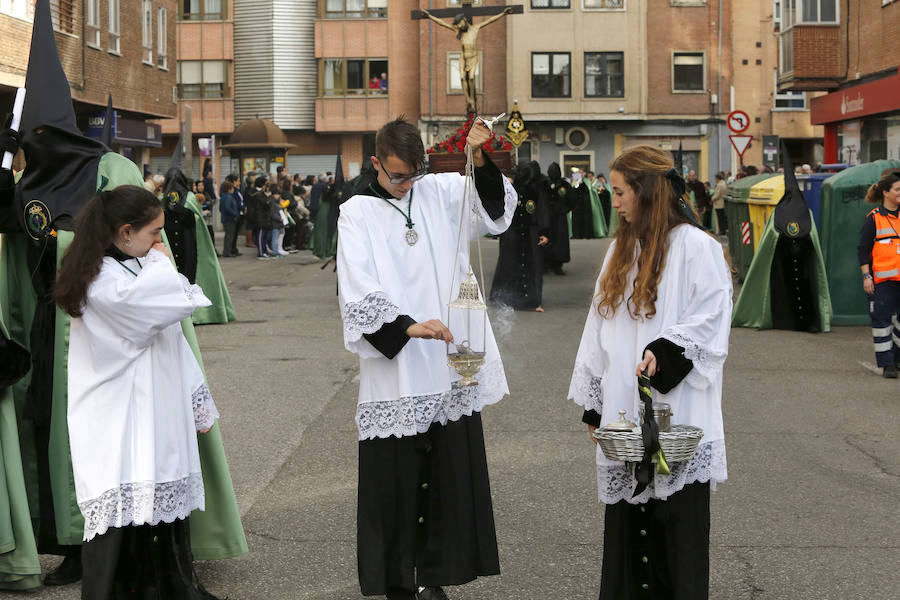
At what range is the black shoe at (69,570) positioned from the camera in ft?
18.4

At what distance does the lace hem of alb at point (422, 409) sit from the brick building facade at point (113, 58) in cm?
2111

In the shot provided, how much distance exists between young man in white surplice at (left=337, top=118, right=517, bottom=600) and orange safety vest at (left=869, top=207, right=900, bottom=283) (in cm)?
689

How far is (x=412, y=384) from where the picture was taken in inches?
195

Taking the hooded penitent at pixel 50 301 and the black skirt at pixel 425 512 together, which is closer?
the black skirt at pixel 425 512

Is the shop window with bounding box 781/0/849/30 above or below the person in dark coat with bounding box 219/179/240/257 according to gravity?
above

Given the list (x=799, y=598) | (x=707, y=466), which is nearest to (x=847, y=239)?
(x=799, y=598)

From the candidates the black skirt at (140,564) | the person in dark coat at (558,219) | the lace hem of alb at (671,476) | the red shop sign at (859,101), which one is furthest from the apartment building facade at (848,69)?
the black skirt at (140,564)

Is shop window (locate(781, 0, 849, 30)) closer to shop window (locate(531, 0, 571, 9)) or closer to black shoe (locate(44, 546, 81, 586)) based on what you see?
shop window (locate(531, 0, 571, 9))

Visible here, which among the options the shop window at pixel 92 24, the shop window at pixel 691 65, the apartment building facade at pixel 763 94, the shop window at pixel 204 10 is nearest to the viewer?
the shop window at pixel 92 24

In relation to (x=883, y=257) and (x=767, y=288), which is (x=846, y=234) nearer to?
(x=767, y=288)

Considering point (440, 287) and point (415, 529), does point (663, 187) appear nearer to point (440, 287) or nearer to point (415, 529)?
point (440, 287)

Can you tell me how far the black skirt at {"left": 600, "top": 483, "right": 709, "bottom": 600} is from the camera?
436 centimetres

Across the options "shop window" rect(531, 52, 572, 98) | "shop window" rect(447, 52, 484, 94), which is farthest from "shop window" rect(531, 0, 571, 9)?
"shop window" rect(447, 52, 484, 94)

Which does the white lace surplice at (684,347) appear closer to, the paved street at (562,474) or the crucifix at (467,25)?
the paved street at (562,474)
